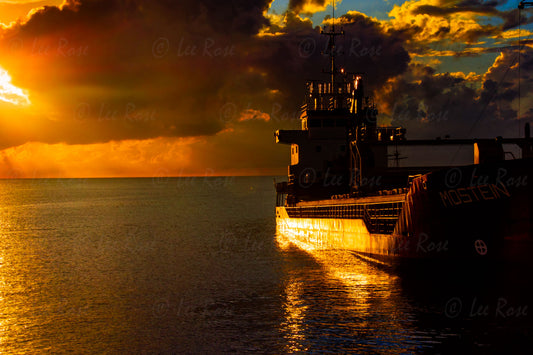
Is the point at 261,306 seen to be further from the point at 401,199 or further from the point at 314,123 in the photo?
the point at 314,123

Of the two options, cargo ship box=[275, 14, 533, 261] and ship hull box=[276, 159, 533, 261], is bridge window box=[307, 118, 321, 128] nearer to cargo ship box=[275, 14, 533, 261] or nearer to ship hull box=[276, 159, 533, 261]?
cargo ship box=[275, 14, 533, 261]

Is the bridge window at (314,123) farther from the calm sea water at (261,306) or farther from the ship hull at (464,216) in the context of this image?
the ship hull at (464,216)

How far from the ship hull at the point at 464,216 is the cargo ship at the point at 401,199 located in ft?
0.14

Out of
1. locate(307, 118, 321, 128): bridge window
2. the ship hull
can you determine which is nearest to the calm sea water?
the ship hull

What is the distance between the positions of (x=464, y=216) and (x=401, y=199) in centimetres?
469

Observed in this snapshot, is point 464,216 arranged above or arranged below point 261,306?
above

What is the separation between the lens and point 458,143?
1404 inches

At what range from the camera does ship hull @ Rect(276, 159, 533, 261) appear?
23688 millimetres

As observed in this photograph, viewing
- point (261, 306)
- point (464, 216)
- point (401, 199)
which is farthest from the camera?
point (401, 199)

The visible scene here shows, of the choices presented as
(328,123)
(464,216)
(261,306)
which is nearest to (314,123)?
(328,123)

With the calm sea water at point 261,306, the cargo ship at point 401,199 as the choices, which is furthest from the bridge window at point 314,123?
the calm sea water at point 261,306

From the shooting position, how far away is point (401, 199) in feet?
96.7

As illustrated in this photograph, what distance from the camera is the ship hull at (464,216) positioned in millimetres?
23688

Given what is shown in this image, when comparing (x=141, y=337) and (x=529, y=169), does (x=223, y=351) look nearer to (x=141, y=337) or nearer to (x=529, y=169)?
(x=141, y=337)
